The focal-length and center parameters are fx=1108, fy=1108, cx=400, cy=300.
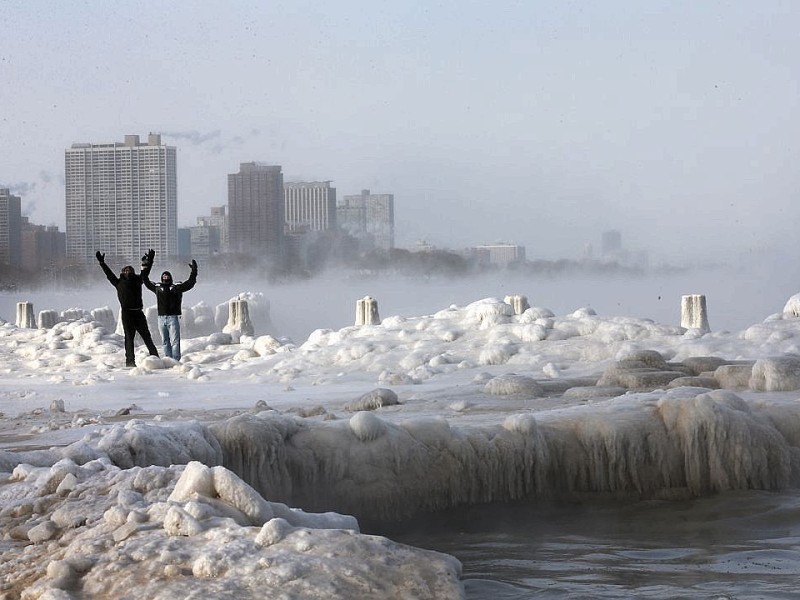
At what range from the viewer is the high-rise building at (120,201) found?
1972 inches

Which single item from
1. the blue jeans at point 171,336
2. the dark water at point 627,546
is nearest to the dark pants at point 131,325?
the blue jeans at point 171,336

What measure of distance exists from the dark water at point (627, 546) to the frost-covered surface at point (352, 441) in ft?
0.65

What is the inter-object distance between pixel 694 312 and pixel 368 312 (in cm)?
496

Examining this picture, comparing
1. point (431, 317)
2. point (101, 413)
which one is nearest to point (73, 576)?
point (101, 413)

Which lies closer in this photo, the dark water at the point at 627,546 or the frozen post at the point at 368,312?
the dark water at the point at 627,546

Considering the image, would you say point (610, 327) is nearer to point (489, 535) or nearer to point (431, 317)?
A: point (431, 317)

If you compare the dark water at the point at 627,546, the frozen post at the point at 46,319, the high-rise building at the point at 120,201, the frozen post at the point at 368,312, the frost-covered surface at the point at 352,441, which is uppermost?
the high-rise building at the point at 120,201

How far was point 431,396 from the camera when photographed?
1082 centimetres

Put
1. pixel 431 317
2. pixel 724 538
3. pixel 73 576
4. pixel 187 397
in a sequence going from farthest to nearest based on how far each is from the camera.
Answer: pixel 431 317
pixel 187 397
pixel 724 538
pixel 73 576

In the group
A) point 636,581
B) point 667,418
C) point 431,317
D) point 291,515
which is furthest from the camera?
point 431,317

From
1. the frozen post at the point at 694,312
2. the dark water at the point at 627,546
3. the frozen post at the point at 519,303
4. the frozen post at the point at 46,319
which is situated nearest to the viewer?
the dark water at the point at 627,546

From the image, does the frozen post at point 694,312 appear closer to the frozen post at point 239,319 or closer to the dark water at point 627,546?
the frozen post at point 239,319

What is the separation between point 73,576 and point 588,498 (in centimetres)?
396

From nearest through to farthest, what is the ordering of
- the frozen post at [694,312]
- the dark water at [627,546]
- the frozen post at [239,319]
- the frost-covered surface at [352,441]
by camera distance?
the frost-covered surface at [352,441]
the dark water at [627,546]
the frozen post at [694,312]
the frozen post at [239,319]
